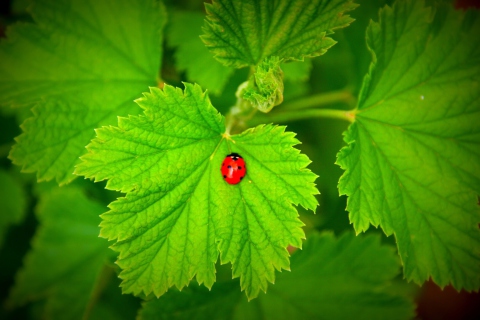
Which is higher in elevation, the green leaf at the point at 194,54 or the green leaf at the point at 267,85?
the green leaf at the point at 194,54

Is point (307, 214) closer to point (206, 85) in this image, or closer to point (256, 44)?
point (206, 85)

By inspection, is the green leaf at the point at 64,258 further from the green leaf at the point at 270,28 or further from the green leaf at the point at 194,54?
the green leaf at the point at 270,28

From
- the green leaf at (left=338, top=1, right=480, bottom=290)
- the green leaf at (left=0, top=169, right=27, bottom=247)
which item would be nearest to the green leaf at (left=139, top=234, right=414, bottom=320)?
the green leaf at (left=338, top=1, right=480, bottom=290)

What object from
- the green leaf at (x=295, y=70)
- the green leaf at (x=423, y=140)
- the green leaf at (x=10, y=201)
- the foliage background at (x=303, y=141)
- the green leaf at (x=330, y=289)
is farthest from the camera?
the green leaf at (x=10, y=201)

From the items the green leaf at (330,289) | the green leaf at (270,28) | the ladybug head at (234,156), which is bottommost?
the green leaf at (330,289)

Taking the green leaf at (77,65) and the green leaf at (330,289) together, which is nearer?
the green leaf at (77,65)

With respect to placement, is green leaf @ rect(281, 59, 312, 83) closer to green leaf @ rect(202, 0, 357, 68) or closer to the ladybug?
green leaf @ rect(202, 0, 357, 68)

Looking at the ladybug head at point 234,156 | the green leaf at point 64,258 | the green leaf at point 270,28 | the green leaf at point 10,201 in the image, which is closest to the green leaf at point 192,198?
the ladybug head at point 234,156
